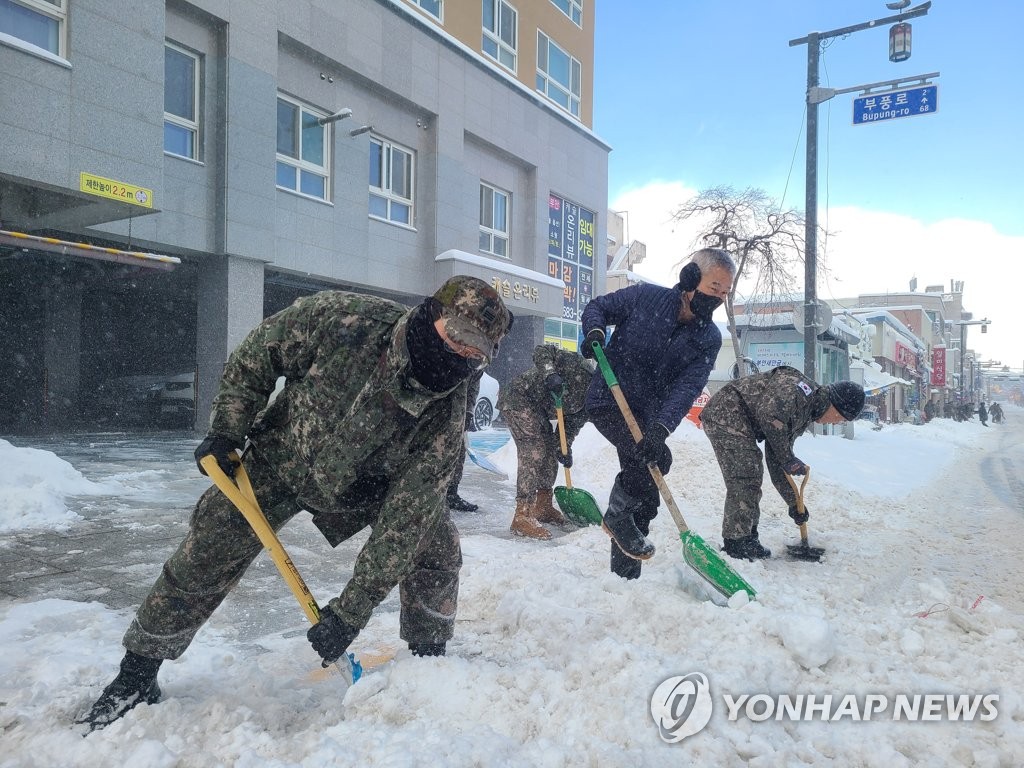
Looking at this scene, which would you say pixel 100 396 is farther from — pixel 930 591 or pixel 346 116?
pixel 930 591

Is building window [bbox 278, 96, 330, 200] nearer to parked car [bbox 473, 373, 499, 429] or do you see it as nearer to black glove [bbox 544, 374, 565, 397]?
parked car [bbox 473, 373, 499, 429]

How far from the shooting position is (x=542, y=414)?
555 cm

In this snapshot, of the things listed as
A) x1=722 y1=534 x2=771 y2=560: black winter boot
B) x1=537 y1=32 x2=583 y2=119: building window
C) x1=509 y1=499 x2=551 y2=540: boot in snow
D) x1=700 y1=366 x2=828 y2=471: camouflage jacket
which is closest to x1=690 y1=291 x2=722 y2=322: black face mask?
x1=700 y1=366 x2=828 y2=471: camouflage jacket

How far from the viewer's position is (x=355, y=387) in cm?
204

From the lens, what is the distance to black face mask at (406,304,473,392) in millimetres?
1812

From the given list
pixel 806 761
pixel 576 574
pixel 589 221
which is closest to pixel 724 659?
A: pixel 806 761

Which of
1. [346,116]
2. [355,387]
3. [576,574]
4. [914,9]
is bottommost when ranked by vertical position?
[576,574]

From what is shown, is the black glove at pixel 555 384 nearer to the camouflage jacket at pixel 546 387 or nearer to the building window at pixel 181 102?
the camouflage jacket at pixel 546 387

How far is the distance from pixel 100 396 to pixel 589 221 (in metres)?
13.3

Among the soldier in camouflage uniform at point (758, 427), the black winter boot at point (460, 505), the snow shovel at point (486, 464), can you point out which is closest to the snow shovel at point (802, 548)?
the soldier in camouflage uniform at point (758, 427)

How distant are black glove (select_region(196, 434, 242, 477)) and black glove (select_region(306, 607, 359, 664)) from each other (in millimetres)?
536

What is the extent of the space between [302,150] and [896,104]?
937 cm

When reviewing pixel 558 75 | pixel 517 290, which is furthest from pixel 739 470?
pixel 558 75

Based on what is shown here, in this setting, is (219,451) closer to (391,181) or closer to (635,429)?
(635,429)
